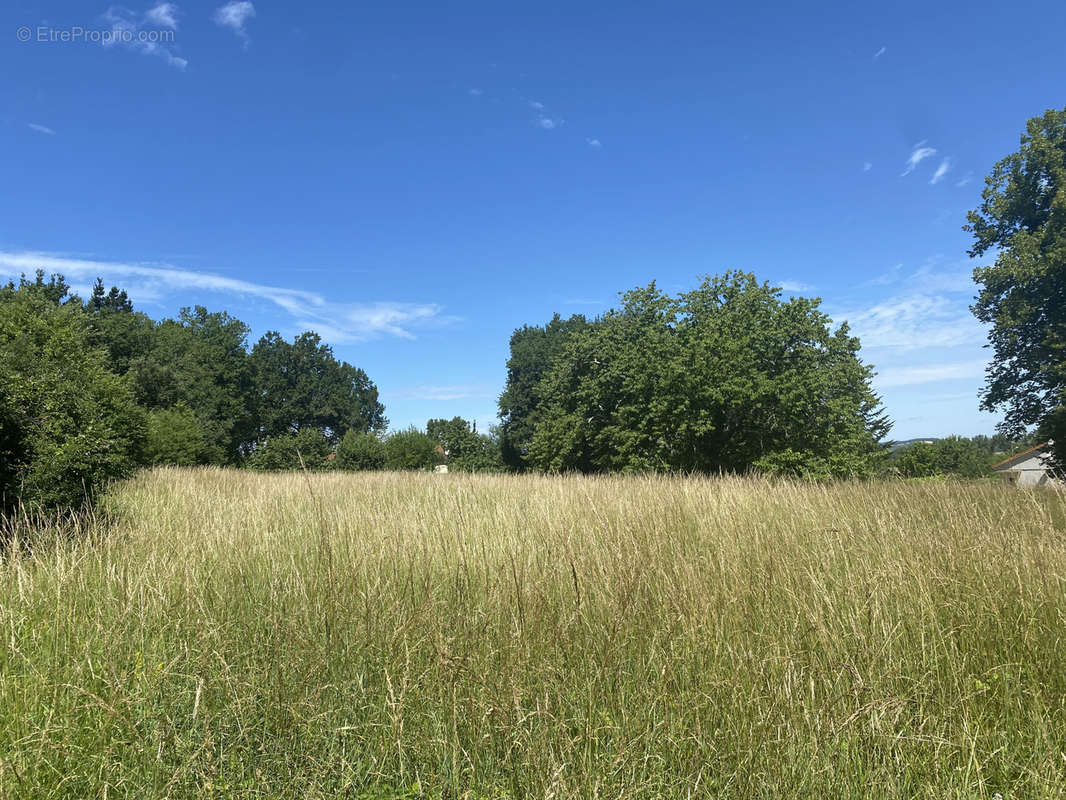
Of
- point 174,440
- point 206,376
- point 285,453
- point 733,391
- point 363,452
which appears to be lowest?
point 285,453

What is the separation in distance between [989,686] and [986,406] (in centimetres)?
2627

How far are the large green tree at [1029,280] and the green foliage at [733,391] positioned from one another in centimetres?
521

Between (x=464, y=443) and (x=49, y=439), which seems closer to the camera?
(x=49, y=439)

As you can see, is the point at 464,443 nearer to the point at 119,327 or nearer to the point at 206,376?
the point at 206,376

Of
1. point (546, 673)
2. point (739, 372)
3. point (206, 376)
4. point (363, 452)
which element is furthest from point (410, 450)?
point (546, 673)

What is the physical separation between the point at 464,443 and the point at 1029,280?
46.9m

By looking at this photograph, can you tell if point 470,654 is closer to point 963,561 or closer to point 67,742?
point 67,742

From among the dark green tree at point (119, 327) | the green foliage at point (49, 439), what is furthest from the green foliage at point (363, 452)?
the green foliage at point (49, 439)

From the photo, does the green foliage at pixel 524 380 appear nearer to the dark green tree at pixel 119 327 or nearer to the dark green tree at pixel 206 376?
the dark green tree at pixel 206 376

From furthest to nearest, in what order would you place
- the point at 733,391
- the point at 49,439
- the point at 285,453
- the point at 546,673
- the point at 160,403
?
the point at 285,453 → the point at 160,403 → the point at 733,391 → the point at 49,439 → the point at 546,673

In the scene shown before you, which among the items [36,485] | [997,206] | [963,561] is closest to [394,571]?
[963,561]

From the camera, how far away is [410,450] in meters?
47.2

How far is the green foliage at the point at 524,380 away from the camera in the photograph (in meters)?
46.4

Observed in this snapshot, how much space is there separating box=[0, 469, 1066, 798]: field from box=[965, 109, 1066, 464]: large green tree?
2222 cm
